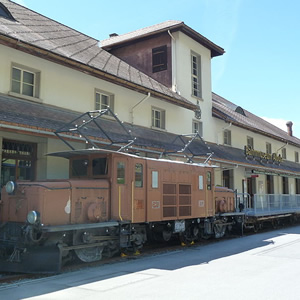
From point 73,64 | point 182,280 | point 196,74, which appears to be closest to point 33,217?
point 182,280

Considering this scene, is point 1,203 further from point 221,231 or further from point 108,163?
point 221,231

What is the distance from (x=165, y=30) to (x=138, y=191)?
11464mm

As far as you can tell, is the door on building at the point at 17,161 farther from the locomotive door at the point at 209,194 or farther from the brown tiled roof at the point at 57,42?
the locomotive door at the point at 209,194

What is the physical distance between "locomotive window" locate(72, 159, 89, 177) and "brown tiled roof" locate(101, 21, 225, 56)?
36.4 feet

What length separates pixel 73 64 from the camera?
11.9 meters

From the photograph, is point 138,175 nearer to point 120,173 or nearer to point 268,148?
point 120,173

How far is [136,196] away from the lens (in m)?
9.91

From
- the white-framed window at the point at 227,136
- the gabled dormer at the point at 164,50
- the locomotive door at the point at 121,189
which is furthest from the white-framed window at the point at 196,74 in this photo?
the locomotive door at the point at 121,189

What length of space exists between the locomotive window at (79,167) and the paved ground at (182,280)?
2509 mm

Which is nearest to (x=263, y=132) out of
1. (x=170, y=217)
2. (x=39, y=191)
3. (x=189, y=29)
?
(x=189, y=29)

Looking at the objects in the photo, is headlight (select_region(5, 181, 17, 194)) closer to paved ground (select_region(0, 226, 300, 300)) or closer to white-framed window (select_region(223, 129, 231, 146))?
paved ground (select_region(0, 226, 300, 300))

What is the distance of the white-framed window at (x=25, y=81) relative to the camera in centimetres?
1130

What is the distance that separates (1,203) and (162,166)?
4.52 m

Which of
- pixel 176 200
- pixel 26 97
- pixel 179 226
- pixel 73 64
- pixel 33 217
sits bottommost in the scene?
pixel 179 226
